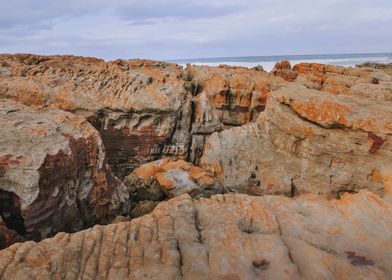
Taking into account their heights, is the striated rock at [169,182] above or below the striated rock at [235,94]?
below

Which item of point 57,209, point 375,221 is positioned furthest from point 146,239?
point 375,221

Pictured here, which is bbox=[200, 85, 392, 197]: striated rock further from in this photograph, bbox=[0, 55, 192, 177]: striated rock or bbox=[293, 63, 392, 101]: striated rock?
bbox=[293, 63, 392, 101]: striated rock

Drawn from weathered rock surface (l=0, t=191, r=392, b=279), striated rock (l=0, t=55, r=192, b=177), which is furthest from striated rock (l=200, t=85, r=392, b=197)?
weathered rock surface (l=0, t=191, r=392, b=279)

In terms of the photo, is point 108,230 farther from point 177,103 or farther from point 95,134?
point 177,103

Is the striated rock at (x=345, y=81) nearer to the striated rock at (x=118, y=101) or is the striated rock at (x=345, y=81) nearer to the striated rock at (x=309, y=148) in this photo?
the striated rock at (x=309, y=148)

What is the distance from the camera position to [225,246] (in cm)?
499

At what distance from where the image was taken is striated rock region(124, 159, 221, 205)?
946 cm

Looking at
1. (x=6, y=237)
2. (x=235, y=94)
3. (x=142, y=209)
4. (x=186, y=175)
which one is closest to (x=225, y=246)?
(x=6, y=237)

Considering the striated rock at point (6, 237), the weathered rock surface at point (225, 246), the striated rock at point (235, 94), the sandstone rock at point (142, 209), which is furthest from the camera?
the striated rock at point (235, 94)

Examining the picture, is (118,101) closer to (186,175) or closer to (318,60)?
(186,175)

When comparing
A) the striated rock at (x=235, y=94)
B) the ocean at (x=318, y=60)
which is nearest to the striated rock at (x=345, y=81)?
the striated rock at (x=235, y=94)

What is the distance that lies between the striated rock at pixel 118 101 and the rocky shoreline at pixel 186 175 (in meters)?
0.04

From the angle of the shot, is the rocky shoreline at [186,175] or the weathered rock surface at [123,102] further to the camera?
the weathered rock surface at [123,102]

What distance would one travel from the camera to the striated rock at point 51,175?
6.56m
